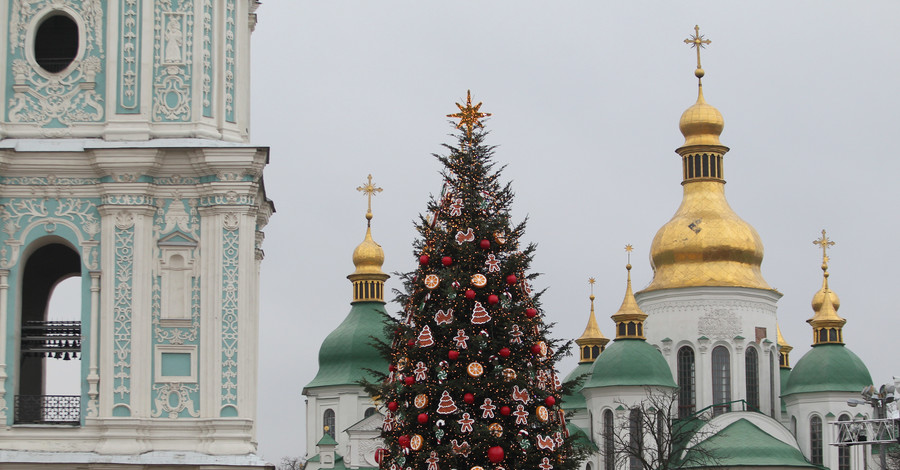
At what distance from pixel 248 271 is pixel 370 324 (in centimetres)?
5948

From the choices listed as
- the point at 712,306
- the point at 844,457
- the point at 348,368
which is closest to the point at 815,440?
the point at 844,457

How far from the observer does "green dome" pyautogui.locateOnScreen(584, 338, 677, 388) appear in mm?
66938

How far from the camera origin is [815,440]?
69250mm

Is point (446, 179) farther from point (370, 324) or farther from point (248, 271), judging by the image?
point (370, 324)

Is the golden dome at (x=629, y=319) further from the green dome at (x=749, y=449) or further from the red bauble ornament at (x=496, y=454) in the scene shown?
the red bauble ornament at (x=496, y=454)

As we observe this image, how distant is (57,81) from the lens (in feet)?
76.2

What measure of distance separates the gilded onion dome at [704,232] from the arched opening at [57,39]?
4840 centimetres

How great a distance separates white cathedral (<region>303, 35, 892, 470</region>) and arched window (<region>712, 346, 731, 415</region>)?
38 millimetres

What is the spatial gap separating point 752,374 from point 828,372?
3259 mm

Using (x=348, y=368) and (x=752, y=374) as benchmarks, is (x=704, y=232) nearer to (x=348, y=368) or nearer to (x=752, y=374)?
(x=752, y=374)

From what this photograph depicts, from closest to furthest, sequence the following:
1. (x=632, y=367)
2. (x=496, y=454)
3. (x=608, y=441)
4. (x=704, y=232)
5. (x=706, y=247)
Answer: (x=496, y=454), (x=608, y=441), (x=632, y=367), (x=706, y=247), (x=704, y=232)

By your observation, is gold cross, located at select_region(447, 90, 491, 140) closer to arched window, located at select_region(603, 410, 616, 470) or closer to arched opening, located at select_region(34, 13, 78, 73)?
arched opening, located at select_region(34, 13, 78, 73)

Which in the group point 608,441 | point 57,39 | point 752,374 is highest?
point 57,39

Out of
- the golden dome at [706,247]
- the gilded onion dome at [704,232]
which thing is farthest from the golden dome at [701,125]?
the golden dome at [706,247]
